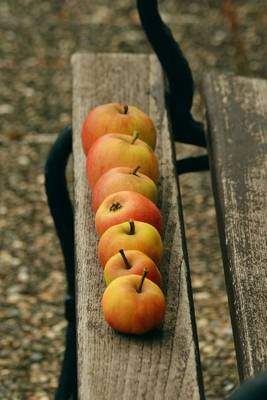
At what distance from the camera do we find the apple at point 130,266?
1838mm

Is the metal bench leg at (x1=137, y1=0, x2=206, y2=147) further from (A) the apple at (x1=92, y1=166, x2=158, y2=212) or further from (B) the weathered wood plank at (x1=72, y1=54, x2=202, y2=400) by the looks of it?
(A) the apple at (x1=92, y1=166, x2=158, y2=212)

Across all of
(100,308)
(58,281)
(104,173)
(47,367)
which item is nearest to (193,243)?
(58,281)

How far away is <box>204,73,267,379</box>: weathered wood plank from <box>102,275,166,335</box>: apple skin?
198 mm

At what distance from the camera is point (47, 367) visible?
3.46 metres

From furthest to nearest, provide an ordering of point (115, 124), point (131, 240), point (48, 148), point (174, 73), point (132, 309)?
point (48, 148) < point (174, 73) < point (115, 124) < point (131, 240) < point (132, 309)

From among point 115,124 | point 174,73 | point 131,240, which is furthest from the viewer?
point 174,73

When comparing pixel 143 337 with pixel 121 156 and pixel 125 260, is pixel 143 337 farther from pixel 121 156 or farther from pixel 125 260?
pixel 121 156

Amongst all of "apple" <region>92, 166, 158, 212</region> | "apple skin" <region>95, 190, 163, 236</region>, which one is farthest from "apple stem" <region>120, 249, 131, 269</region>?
"apple" <region>92, 166, 158, 212</region>

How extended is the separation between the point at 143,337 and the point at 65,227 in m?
1.14

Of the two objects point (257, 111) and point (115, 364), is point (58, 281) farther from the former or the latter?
point (115, 364)

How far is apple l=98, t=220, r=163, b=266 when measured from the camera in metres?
1.91

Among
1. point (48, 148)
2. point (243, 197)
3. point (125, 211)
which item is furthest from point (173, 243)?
point (48, 148)

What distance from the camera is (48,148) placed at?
14.8ft

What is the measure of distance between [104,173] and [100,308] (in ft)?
1.32
